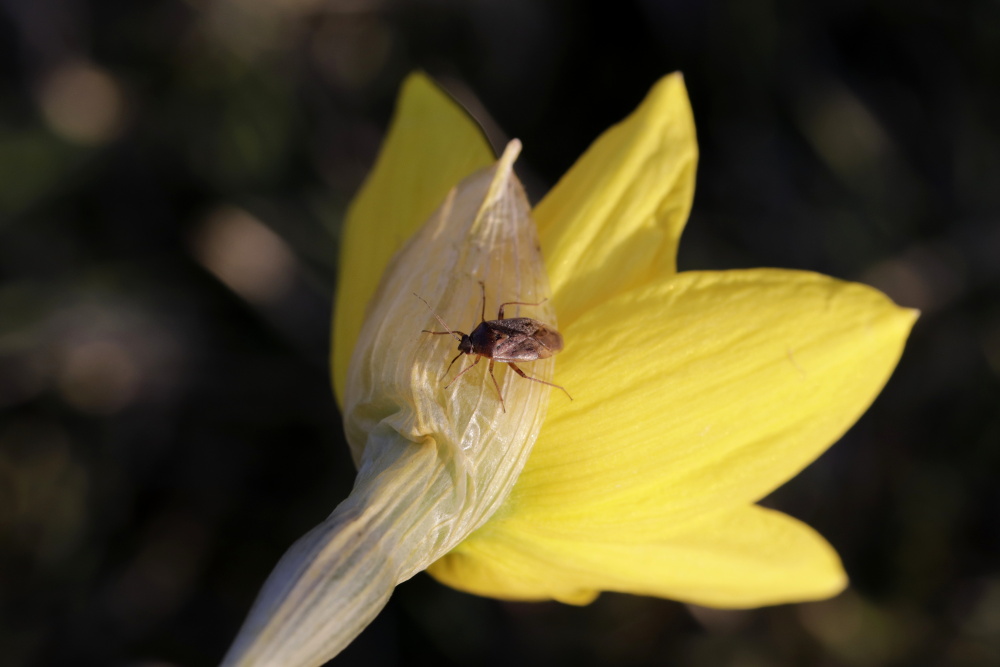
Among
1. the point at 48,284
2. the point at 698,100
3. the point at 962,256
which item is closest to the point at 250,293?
the point at 48,284

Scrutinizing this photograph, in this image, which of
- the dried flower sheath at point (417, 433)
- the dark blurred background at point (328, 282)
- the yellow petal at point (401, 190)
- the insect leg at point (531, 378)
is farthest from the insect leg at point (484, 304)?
the dark blurred background at point (328, 282)

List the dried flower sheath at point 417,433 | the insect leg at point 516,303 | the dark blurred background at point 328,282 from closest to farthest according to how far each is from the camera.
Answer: the dried flower sheath at point 417,433
the insect leg at point 516,303
the dark blurred background at point 328,282

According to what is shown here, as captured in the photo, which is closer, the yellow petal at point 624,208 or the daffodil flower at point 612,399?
the daffodil flower at point 612,399

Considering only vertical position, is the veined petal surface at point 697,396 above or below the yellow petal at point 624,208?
below

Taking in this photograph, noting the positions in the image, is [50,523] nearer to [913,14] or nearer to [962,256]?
[962,256]

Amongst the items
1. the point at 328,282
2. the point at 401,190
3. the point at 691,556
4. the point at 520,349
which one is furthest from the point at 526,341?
the point at 328,282

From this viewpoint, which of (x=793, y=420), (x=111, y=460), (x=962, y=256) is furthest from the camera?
(x=111, y=460)

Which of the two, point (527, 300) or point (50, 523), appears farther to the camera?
point (50, 523)

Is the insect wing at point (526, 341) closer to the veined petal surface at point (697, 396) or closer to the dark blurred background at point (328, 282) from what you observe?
the veined petal surface at point (697, 396)
